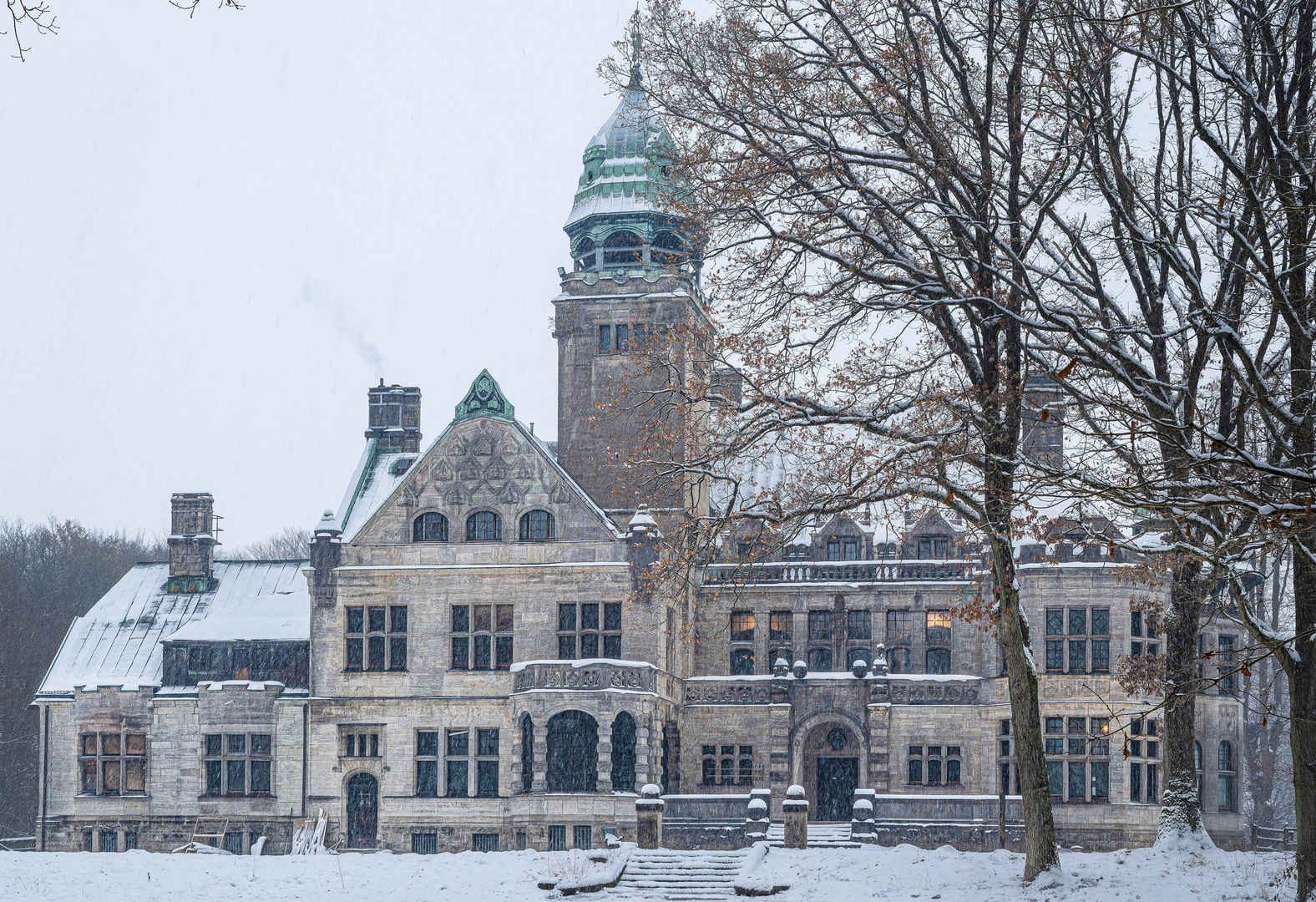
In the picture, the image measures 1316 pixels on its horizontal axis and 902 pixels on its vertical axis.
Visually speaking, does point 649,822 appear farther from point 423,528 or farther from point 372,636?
point 423,528

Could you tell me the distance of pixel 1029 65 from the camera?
20.0 metres

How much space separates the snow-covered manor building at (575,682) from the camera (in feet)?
132

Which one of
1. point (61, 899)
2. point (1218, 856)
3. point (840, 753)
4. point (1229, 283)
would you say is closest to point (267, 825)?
point (840, 753)

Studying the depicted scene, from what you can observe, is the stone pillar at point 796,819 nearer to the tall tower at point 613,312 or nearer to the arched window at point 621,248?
the tall tower at point 613,312

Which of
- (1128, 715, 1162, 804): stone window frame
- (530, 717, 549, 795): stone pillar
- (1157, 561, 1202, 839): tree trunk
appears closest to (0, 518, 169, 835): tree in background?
(530, 717, 549, 795): stone pillar

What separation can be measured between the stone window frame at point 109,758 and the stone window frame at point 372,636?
275 inches

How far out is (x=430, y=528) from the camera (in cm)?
4219

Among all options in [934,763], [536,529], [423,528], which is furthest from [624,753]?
[934,763]

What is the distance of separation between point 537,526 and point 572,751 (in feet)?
20.6

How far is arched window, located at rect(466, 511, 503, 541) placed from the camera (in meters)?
41.9

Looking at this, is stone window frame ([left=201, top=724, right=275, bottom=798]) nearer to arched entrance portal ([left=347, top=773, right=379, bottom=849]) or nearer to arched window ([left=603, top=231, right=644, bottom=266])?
arched entrance portal ([left=347, top=773, right=379, bottom=849])

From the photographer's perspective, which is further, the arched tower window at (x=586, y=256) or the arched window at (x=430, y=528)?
the arched tower window at (x=586, y=256)

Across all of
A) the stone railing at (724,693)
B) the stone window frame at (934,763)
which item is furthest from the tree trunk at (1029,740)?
the stone railing at (724,693)

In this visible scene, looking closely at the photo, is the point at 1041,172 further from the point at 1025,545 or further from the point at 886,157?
the point at 1025,545
